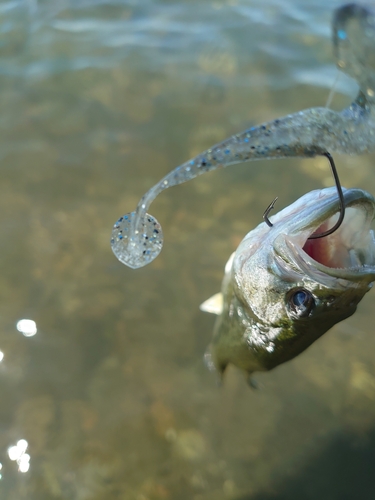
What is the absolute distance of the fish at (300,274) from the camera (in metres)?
1.63

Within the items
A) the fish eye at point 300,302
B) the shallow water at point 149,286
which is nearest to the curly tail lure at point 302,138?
the fish eye at point 300,302

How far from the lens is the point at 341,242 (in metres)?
1.80

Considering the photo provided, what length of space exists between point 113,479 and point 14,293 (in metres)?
1.50

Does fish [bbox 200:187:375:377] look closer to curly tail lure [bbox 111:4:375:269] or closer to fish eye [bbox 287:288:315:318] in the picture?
fish eye [bbox 287:288:315:318]

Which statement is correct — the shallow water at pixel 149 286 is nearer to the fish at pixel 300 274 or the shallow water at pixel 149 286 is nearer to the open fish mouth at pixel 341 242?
the fish at pixel 300 274

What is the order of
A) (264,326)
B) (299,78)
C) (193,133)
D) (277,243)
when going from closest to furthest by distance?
(277,243) → (264,326) → (193,133) → (299,78)

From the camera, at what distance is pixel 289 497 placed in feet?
8.62

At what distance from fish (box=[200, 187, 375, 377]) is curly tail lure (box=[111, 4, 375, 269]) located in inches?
9.9

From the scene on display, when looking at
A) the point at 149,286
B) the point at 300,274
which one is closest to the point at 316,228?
the point at 300,274

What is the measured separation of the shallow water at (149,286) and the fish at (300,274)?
945 millimetres

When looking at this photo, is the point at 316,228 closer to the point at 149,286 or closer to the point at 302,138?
the point at 302,138

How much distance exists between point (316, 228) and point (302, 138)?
1.38 feet

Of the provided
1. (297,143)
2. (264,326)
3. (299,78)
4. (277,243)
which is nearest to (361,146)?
(297,143)

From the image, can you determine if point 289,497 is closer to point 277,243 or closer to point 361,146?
point 277,243
